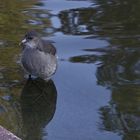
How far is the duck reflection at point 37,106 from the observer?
19.4 ft

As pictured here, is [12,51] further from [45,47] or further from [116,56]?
[116,56]

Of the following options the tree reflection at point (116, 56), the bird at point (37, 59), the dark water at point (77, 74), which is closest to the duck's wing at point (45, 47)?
the bird at point (37, 59)

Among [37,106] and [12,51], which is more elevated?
[12,51]

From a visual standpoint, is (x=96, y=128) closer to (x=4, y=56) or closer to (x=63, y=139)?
(x=63, y=139)

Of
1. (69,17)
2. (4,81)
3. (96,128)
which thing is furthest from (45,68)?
(69,17)

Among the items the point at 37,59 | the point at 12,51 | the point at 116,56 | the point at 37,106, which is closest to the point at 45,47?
the point at 37,59

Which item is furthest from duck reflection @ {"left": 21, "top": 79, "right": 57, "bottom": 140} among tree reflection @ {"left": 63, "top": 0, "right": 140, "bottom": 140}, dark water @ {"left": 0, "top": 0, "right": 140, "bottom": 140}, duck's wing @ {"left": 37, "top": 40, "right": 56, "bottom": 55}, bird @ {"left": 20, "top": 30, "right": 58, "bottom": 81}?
tree reflection @ {"left": 63, "top": 0, "right": 140, "bottom": 140}

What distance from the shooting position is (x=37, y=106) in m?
6.39

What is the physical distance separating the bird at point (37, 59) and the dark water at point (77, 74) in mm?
195

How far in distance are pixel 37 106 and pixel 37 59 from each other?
63 centimetres

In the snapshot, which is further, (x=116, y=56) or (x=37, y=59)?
(x=116, y=56)

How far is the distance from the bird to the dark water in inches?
7.7

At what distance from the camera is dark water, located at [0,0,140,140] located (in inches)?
235

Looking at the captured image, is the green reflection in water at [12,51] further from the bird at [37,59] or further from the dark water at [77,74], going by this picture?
the bird at [37,59]
